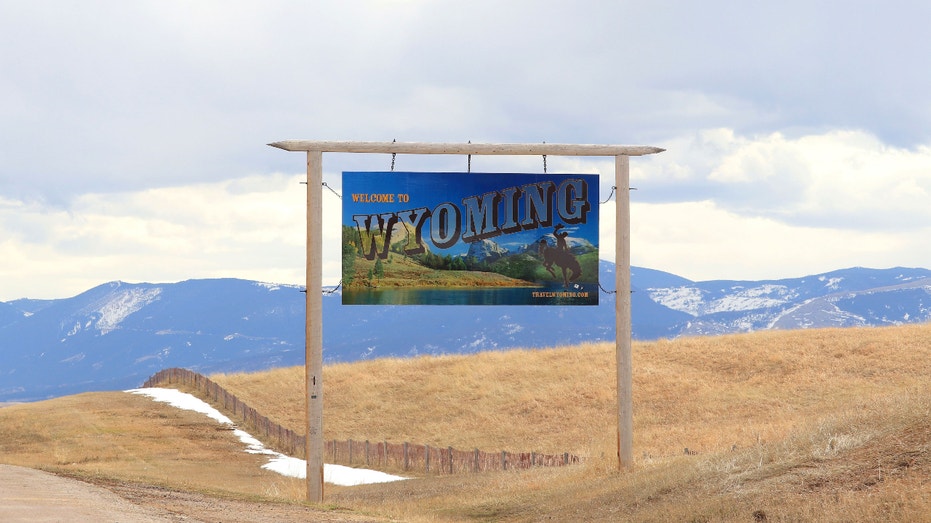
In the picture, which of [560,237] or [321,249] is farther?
[560,237]

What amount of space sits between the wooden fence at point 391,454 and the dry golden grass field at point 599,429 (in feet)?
6.45

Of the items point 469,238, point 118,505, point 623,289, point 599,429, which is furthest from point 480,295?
point 599,429

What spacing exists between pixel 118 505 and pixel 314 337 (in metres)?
6.98

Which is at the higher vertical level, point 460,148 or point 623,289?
point 460,148

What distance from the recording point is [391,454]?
33.5 meters

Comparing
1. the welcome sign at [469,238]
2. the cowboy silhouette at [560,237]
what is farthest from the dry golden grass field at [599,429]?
the cowboy silhouette at [560,237]

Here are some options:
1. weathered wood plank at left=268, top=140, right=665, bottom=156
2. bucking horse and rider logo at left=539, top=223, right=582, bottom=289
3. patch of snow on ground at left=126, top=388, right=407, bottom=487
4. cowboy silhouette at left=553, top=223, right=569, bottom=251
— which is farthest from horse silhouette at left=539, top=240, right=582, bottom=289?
patch of snow on ground at left=126, top=388, right=407, bottom=487

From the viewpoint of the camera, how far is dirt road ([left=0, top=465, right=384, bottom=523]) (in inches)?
459

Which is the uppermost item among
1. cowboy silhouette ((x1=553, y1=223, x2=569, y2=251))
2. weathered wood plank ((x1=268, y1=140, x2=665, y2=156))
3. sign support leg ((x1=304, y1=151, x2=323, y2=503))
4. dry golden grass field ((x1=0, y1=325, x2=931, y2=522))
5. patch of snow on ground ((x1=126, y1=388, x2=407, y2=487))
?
A: weathered wood plank ((x1=268, y1=140, x2=665, y2=156))

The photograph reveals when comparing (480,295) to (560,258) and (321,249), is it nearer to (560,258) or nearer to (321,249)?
(560,258)

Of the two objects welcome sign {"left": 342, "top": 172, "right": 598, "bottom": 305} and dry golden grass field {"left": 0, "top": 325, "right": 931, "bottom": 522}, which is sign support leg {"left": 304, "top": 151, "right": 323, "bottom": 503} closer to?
dry golden grass field {"left": 0, "top": 325, "right": 931, "bottom": 522}

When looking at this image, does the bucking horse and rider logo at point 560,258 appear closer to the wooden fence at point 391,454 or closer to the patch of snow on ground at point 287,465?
the wooden fence at point 391,454

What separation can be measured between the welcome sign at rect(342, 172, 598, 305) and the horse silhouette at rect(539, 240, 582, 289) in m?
0.02

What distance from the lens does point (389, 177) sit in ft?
68.1
